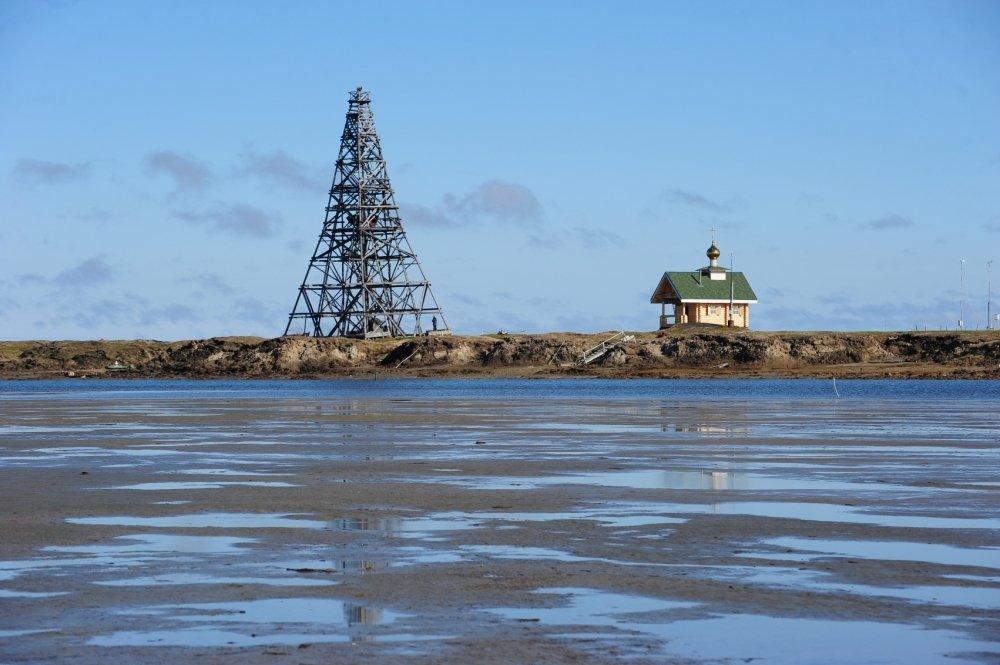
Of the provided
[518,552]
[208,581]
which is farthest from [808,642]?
[208,581]

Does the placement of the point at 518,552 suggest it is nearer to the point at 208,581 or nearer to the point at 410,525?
the point at 410,525

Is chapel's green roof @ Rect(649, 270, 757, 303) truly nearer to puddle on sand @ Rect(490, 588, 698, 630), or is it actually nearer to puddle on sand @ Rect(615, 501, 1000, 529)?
puddle on sand @ Rect(615, 501, 1000, 529)

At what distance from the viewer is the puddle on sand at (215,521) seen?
17562 millimetres

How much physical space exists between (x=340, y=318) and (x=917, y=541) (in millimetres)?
122220

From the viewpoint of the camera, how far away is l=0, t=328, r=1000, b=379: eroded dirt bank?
99812 millimetres

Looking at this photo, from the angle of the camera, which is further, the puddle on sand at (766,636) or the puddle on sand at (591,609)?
the puddle on sand at (591,609)

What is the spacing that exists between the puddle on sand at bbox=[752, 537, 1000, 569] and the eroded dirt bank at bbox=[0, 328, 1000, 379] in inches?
3105

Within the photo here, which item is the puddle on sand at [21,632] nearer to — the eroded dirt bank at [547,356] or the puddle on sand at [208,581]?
the puddle on sand at [208,581]

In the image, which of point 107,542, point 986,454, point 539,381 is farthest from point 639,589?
point 539,381

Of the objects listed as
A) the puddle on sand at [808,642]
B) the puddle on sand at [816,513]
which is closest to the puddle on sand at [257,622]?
the puddle on sand at [808,642]

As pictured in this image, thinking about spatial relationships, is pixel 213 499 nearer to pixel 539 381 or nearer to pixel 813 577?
pixel 813 577

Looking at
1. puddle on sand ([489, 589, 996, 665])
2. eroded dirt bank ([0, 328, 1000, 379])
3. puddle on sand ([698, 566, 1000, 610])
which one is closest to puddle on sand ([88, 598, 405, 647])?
puddle on sand ([489, 589, 996, 665])

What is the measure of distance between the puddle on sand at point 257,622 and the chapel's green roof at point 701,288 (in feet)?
350

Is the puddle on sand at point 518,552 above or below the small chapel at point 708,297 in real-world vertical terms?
below
